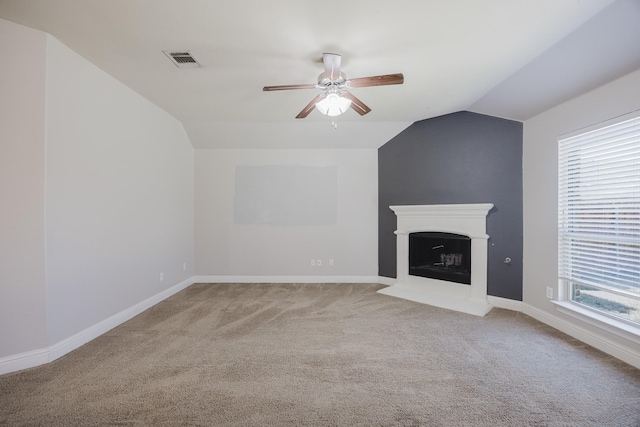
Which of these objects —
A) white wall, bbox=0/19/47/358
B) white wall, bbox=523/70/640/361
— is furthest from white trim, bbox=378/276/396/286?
white wall, bbox=0/19/47/358

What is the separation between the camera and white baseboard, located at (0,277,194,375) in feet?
7.09

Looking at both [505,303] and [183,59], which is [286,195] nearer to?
[183,59]

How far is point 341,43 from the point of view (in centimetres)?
227

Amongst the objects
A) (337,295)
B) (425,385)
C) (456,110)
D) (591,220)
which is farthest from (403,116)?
(425,385)

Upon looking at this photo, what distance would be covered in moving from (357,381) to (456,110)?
3.63m

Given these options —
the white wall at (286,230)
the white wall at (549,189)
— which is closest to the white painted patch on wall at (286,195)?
the white wall at (286,230)

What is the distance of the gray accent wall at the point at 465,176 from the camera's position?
3590 millimetres

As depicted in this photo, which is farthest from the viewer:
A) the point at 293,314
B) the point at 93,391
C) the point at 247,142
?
the point at 247,142

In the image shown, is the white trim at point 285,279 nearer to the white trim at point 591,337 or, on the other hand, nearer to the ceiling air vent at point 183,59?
the white trim at point 591,337

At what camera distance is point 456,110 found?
3.88 metres

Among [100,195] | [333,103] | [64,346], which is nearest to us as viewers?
[64,346]

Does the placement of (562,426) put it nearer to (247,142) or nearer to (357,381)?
(357,381)

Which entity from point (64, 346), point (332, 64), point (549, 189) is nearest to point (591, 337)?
point (549, 189)

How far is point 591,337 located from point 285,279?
12.9 feet
